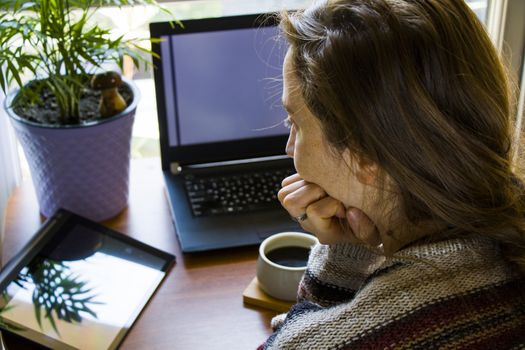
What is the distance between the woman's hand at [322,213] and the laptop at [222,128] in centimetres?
20

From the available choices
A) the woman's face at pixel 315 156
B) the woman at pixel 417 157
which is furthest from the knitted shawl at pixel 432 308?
the woman's face at pixel 315 156

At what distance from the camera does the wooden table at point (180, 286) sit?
3.16ft

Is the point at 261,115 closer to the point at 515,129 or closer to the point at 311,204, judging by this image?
the point at 311,204

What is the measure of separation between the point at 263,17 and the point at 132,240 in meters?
0.41

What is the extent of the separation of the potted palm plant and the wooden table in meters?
0.05

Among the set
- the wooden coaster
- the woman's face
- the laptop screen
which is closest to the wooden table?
the wooden coaster

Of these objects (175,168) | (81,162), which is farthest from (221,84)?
(81,162)

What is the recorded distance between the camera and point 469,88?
2.43ft

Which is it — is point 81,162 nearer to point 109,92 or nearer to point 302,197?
point 109,92

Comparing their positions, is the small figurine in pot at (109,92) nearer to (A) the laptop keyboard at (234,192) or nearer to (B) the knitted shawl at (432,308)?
(A) the laptop keyboard at (234,192)

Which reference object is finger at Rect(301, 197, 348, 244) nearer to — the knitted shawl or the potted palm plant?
the knitted shawl

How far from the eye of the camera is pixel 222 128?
1.27 m

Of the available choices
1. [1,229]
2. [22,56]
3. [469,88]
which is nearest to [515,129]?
[469,88]

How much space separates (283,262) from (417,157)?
1.16 feet
